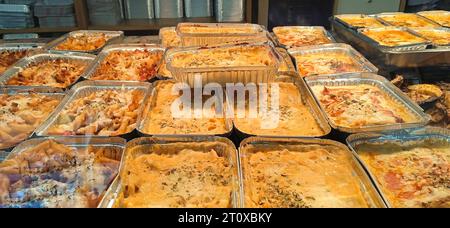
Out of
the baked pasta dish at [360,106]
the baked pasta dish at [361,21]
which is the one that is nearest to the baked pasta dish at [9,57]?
the baked pasta dish at [360,106]

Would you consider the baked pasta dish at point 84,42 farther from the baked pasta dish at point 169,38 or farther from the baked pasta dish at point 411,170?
the baked pasta dish at point 411,170

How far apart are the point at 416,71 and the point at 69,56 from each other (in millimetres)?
2662

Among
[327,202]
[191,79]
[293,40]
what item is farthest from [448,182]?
[293,40]

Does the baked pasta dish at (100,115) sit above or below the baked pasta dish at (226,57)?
below

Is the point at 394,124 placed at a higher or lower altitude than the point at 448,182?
higher

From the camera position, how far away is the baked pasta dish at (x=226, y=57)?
90.4 inches

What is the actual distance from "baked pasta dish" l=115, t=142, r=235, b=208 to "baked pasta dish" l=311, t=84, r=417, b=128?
748 millimetres

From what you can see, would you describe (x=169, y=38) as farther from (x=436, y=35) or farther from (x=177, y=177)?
(x=436, y=35)

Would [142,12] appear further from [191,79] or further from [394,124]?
[394,124]

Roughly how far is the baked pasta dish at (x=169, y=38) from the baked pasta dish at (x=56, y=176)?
157cm

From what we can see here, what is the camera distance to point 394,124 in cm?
190

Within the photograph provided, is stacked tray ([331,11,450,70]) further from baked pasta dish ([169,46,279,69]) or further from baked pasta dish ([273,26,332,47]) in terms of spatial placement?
baked pasta dish ([169,46,279,69])

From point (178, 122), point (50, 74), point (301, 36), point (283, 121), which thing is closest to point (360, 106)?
point (283, 121)

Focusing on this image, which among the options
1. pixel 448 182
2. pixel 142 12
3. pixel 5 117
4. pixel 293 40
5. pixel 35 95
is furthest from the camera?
pixel 142 12
